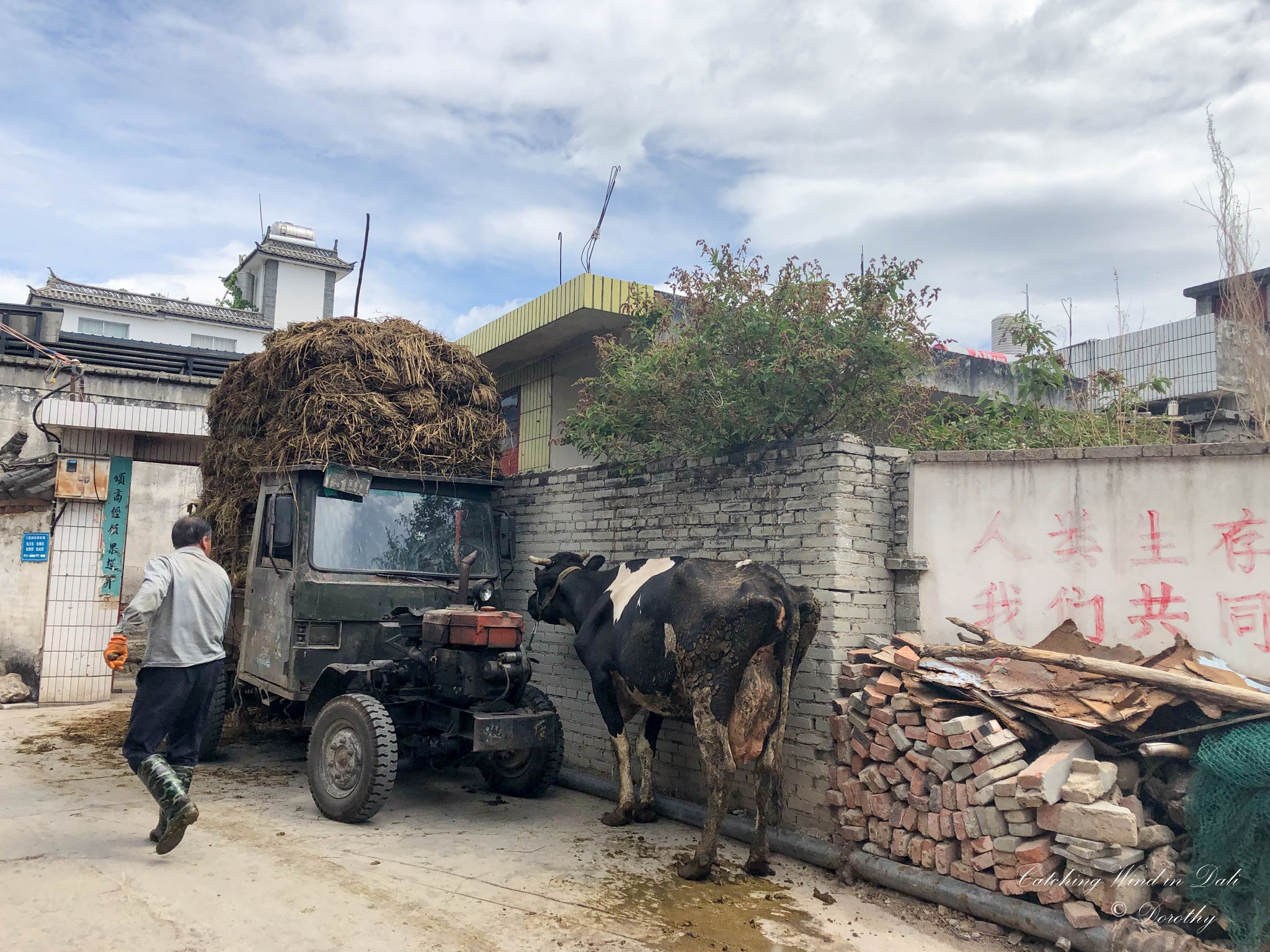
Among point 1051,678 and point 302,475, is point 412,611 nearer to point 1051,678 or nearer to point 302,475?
point 302,475

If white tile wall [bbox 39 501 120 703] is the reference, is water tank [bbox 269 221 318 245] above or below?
above

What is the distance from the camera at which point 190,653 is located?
5355 millimetres

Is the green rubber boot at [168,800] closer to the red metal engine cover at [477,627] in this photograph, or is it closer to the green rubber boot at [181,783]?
the green rubber boot at [181,783]

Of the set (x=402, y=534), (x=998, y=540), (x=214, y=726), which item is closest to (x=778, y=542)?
(x=998, y=540)

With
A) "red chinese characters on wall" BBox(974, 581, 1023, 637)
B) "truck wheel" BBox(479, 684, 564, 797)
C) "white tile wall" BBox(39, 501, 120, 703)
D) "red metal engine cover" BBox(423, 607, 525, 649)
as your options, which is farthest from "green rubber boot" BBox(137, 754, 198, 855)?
"white tile wall" BBox(39, 501, 120, 703)

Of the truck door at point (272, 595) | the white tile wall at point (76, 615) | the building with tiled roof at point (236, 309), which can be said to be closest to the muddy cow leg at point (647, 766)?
the truck door at point (272, 595)

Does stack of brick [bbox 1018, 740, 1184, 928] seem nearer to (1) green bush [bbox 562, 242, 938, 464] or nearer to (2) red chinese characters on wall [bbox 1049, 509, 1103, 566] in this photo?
(2) red chinese characters on wall [bbox 1049, 509, 1103, 566]

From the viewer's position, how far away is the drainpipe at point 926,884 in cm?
421

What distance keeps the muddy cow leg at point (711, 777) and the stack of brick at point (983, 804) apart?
0.73m

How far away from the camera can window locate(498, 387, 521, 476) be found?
39.5ft

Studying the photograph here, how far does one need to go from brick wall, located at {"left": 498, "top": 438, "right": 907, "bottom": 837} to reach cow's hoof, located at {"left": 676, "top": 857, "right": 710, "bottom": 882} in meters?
0.92

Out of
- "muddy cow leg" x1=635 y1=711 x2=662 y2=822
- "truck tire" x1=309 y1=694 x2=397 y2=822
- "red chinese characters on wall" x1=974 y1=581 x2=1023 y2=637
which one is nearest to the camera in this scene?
"red chinese characters on wall" x1=974 y1=581 x2=1023 y2=637

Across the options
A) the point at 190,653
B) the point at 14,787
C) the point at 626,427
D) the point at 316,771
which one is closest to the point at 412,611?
the point at 316,771

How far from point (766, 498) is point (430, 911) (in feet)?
11.0
